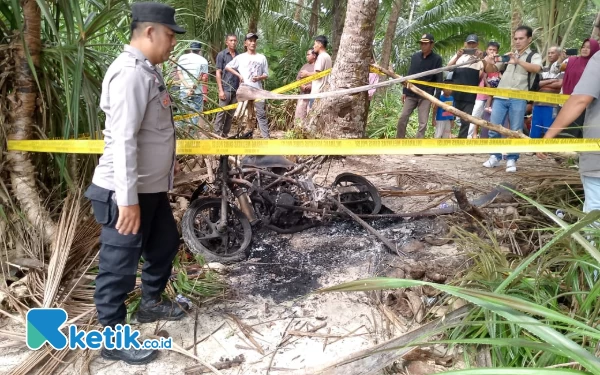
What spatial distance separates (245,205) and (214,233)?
0.40 m

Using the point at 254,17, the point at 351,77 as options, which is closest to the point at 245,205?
the point at 351,77

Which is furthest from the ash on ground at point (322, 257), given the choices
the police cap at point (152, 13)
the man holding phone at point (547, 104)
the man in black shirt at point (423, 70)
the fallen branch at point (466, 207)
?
the man in black shirt at point (423, 70)

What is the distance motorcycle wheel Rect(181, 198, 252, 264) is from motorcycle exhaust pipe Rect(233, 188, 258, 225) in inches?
5.3

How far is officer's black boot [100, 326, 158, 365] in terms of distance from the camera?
91.4 inches

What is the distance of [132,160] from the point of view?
205 centimetres

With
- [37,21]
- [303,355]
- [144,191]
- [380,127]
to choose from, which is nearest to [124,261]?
[144,191]

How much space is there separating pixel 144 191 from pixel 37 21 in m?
1.36

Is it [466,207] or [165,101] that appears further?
[466,207]

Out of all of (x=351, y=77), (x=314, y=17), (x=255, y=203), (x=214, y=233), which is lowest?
(x=214, y=233)

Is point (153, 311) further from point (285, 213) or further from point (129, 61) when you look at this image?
point (285, 213)

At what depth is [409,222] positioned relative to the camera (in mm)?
4086

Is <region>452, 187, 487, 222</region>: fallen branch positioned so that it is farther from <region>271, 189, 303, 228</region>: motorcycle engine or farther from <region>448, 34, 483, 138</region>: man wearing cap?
<region>448, 34, 483, 138</region>: man wearing cap

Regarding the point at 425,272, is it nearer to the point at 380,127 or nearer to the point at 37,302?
the point at 37,302

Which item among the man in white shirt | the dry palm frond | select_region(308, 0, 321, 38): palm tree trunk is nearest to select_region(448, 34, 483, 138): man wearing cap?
the man in white shirt
